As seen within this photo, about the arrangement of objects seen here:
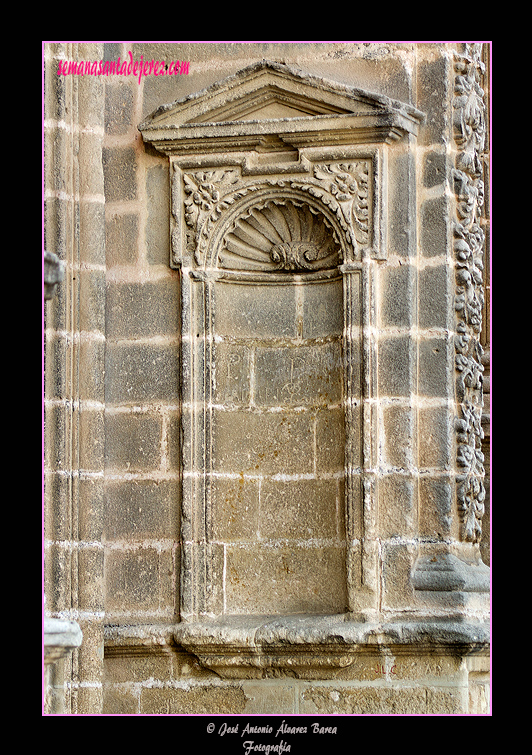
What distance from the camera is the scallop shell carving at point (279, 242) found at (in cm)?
606

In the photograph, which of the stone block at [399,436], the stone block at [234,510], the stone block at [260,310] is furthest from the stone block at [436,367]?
the stone block at [234,510]

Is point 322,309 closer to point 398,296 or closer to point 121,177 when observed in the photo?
point 398,296

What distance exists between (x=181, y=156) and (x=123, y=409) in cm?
119

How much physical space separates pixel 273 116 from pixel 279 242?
0.58 meters

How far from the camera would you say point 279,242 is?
6.13 m

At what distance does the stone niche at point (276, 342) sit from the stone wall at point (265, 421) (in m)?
0.01

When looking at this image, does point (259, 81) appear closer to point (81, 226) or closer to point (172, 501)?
point (81, 226)

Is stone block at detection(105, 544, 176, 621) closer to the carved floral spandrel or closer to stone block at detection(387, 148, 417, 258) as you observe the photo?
the carved floral spandrel

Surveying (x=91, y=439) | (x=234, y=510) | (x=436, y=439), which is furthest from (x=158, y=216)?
(x=436, y=439)

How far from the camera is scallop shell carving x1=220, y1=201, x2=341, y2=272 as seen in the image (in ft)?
19.9

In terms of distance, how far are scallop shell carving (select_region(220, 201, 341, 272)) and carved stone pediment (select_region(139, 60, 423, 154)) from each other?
311 millimetres

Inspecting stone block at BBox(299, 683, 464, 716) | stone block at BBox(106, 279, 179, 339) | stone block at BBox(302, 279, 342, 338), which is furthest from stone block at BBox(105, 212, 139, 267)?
stone block at BBox(299, 683, 464, 716)

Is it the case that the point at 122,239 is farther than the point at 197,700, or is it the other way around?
the point at 122,239

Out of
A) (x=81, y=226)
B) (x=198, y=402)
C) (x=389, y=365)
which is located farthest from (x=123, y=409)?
(x=389, y=365)
